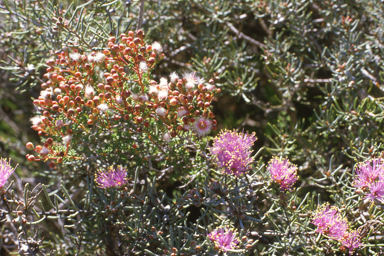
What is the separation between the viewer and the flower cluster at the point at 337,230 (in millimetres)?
1160

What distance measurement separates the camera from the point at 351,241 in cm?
116

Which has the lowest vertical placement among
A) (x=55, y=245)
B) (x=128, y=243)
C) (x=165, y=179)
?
(x=55, y=245)

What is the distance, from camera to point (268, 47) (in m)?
1.84

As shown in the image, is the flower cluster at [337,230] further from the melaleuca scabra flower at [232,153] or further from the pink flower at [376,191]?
the melaleuca scabra flower at [232,153]

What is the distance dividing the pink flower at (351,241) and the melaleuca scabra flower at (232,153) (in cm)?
48

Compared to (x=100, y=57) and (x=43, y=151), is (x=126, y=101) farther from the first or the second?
(x=43, y=151)

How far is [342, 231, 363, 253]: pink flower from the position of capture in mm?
1155

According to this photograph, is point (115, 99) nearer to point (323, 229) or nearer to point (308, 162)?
point (323, 229)

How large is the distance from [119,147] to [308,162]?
1.08 m

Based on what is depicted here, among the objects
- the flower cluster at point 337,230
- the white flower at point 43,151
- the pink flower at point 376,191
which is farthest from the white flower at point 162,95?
the pink flower at point 376,191

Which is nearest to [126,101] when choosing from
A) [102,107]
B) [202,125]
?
[102,107]

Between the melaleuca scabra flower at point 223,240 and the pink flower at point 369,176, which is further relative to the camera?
the pink flower at point 369,176

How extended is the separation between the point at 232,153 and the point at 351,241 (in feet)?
1.93

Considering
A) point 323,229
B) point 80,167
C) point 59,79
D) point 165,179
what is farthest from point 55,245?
point 323,229
